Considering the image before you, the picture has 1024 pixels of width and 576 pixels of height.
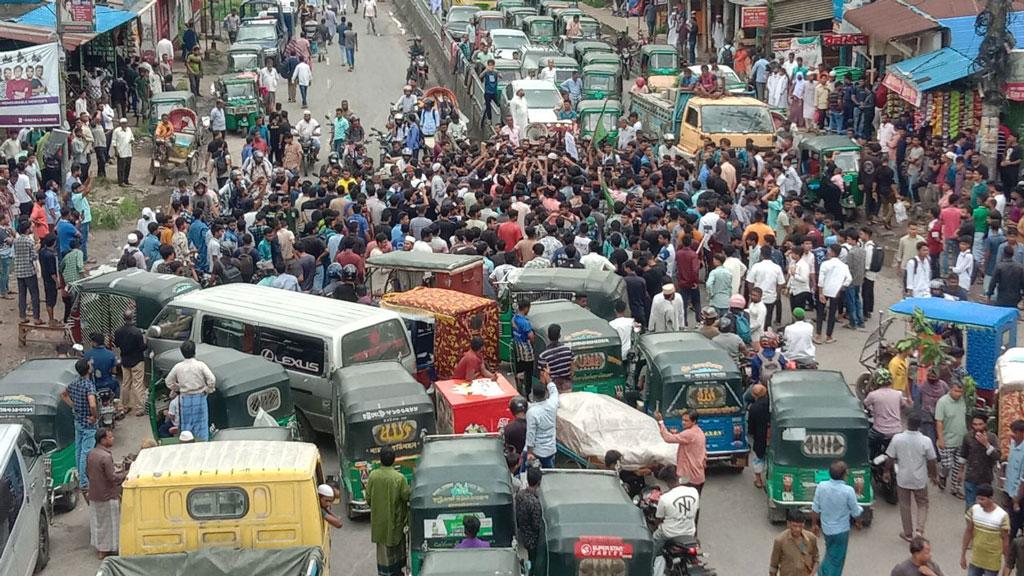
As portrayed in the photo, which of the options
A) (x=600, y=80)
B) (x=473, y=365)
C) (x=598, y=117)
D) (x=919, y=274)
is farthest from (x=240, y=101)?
(x=473, y=365)

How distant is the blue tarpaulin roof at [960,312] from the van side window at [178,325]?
888 cm

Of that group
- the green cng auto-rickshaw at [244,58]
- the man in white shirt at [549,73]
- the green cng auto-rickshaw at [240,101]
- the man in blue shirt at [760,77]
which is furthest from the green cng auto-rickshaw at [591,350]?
the green cng auto-rickshaw at [244,58]

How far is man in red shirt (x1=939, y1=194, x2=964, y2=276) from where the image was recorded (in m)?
23.6

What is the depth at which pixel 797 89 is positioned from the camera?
3588 cm

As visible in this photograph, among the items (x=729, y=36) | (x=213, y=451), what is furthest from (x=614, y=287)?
(x=729, y=36)

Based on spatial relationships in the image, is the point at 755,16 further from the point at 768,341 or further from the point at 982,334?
the point at 768,341

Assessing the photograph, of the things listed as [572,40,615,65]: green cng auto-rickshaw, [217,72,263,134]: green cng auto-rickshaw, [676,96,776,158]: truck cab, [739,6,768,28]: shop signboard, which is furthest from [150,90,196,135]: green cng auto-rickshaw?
[739,6,768,28]: shop signboard

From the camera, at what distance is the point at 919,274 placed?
2147 centimetres

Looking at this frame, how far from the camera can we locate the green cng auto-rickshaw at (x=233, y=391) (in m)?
16.5

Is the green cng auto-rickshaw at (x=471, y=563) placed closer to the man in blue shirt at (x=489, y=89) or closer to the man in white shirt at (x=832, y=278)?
the man in white shirt at (x=832, y=278)

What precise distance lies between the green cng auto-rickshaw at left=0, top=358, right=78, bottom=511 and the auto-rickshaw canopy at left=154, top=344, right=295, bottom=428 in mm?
1302

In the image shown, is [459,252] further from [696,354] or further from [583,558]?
[583,558]

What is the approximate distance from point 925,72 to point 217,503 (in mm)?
22378

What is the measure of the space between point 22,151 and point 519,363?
546 inches
